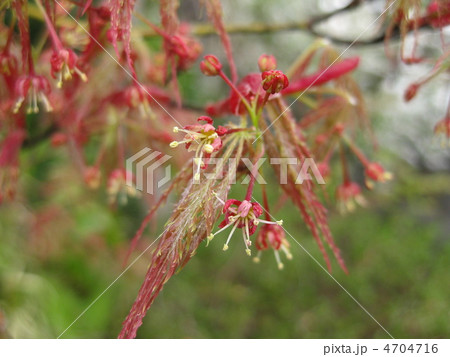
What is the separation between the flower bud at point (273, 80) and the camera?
464 mm

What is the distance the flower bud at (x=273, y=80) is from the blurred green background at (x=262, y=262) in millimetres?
928

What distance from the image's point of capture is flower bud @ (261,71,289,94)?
46 centimetres

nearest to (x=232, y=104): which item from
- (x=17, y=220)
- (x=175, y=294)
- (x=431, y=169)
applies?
(x=17, y=220)

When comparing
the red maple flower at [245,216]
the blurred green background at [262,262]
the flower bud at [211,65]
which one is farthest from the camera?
the blurred green background at [262,262]

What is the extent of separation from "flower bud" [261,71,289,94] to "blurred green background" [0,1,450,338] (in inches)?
36.5

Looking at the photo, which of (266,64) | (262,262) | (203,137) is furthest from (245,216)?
(262,262)

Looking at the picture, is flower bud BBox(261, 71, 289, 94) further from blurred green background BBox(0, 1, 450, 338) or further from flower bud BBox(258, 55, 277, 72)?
blurred green background BBox(0, 1, 450, 338)

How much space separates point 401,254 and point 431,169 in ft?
1.67

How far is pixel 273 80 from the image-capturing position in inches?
18.3
